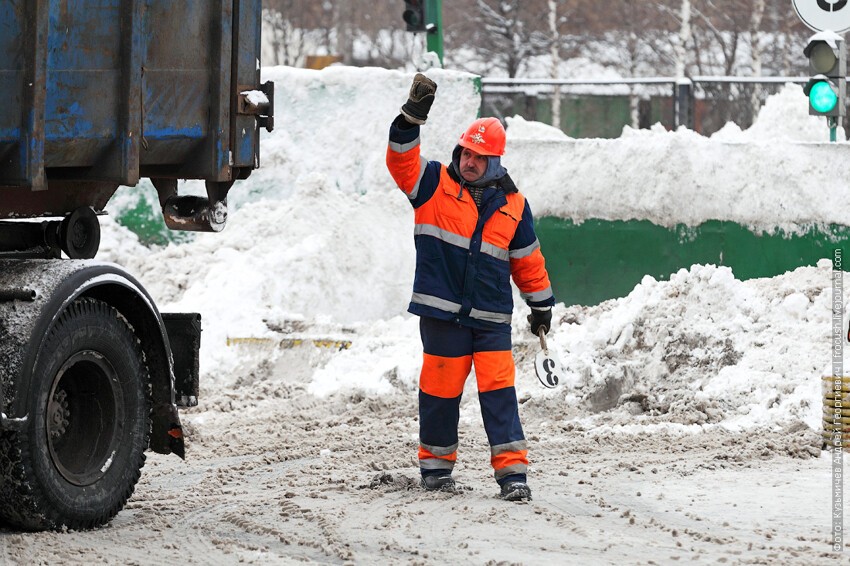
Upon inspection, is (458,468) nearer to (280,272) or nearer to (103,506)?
(103,506)

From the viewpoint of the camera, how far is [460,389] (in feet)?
23.8

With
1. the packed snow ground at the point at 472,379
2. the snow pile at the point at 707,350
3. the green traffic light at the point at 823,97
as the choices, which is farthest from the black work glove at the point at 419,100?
the green traffic light at the point at 823,97

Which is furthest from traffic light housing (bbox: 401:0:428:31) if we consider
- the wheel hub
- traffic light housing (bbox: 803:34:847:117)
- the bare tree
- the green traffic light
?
the bare tree

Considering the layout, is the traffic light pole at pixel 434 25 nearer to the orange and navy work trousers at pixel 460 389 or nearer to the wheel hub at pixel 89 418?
the orange and navy work trousers at pixel 460 389

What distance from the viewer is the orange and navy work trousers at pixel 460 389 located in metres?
7.12

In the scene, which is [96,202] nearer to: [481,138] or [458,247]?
[458,247]

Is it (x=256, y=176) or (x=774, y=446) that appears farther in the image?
(x=256, y=176)

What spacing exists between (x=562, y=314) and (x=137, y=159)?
224 inches

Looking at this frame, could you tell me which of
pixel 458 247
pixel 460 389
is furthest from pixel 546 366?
pixel 458 247

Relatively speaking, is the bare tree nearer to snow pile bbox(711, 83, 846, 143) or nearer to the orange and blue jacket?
snow pile bbox(711, 83, 846, 143)

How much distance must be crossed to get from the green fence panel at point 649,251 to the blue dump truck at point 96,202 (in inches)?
252

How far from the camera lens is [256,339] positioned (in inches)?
448

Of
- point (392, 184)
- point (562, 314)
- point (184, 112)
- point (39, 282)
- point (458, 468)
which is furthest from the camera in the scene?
point (392, 184)

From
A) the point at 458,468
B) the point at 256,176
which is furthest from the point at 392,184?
the point at 458,468
